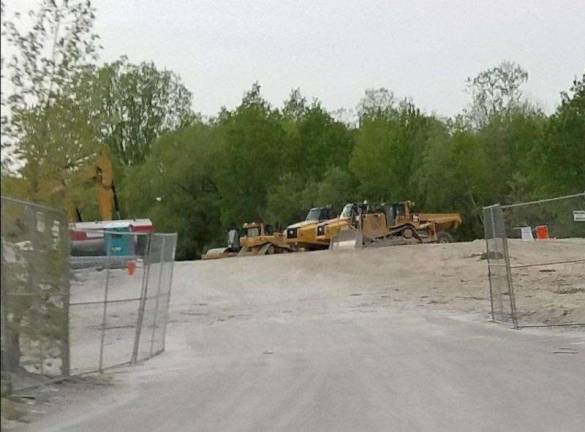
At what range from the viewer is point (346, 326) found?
21125 millimetres

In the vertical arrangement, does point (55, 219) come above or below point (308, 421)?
above

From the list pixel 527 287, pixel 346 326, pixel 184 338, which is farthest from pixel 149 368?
pixel 527 287

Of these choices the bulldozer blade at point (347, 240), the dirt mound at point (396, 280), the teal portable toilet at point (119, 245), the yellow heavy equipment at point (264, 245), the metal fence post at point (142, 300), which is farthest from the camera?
the yellow heavy equipment at point (264, 245)

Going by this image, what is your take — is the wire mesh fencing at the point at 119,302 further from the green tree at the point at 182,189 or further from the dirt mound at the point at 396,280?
the green tree at the point at 182,189

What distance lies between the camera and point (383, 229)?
5212cm

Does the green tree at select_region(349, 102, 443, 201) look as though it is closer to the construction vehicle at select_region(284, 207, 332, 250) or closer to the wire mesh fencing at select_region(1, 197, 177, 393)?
the construction vehicle at select_region(284, 207, 332, 250)

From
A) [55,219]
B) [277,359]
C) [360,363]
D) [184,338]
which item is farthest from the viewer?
[184,338]

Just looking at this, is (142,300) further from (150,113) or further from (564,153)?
(150,113)

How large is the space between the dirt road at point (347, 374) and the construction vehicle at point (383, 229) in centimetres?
2282

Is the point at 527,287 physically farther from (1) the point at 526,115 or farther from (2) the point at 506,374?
(1) the point at 526,115

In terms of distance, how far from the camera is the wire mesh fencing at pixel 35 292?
10.0 m

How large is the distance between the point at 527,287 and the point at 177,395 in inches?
541

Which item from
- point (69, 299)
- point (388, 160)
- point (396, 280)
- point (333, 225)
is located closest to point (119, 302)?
point (69, 299)

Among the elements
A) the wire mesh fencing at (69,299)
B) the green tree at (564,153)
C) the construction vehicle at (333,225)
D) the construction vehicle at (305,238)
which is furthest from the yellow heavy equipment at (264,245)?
the wire mesh fencing at (69,299)
